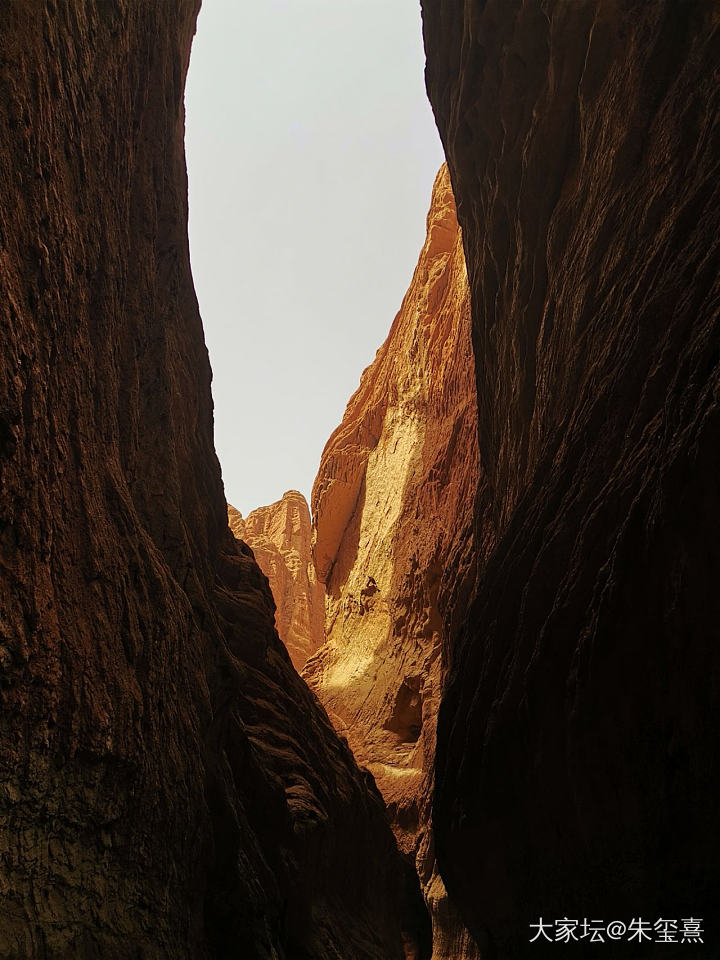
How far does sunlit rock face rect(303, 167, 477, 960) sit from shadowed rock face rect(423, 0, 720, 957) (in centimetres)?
620

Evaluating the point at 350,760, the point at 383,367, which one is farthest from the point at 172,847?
the point at 383,367

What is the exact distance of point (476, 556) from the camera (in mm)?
14352

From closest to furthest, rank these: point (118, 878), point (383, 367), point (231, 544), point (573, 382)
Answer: point (118, 878), point (573, 382), point (231, 544), point (383, 367)

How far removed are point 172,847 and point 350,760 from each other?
316 inches

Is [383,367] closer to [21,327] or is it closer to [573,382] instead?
[573,382]

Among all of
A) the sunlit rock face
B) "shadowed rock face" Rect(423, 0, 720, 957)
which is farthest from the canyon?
"shadowed rock face" Rect(423, 0, 720, 957)

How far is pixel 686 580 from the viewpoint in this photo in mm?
5605

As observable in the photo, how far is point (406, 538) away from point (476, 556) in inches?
389

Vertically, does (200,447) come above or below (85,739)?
above

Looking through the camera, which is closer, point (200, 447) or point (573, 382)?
point (573, 382)

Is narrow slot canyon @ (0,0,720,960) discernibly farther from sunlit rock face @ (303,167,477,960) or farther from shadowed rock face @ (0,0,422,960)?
sunlit rock face @ (303,167,477,960)

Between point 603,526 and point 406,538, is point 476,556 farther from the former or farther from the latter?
point 406,538

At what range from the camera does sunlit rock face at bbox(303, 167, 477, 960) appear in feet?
61.0

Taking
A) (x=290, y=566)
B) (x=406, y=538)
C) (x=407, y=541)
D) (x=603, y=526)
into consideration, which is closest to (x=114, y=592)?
(x=603, y=526)
